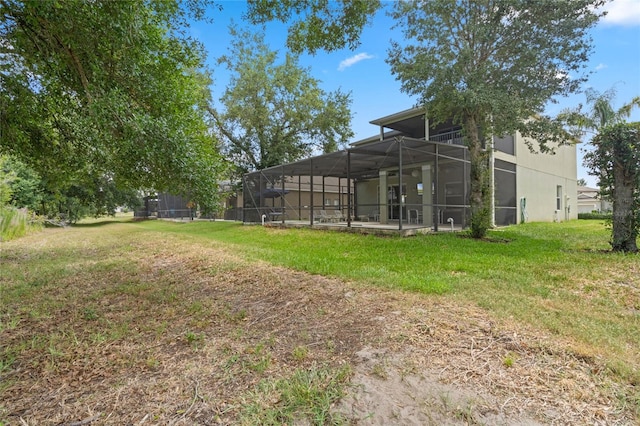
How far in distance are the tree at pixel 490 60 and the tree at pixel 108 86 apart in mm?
7105

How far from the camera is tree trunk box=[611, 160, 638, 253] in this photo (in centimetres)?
649

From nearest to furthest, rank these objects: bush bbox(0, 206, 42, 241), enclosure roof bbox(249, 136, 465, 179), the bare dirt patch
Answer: the bare dirt patch → bush bbox(0, 206, 42, 241) → enclosure roof bbox(249, 136, 465, 179)

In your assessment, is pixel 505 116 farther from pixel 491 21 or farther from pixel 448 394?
pixel 448 394

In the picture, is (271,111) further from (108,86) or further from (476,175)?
(108,86)

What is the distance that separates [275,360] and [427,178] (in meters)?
12.7

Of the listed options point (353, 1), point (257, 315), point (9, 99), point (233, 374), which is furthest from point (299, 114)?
point (233, 374)

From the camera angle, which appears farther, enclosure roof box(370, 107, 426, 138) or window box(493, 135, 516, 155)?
enclosure roof box(370, 107, 426, 138)

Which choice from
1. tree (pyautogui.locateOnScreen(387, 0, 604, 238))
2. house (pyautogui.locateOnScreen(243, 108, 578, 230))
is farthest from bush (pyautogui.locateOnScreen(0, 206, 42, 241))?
tree (pyautogui.locateOnScreen(387, 0, 604, 238))

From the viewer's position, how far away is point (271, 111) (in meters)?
17.8

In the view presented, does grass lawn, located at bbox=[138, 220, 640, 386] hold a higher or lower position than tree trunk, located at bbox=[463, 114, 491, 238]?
lower

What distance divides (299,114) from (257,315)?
51.8 feet

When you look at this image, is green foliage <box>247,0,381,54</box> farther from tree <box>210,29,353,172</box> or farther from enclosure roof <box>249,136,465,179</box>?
tree <box>210,29,353,172</box>

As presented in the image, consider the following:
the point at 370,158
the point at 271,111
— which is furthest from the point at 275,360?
the point at 271,111

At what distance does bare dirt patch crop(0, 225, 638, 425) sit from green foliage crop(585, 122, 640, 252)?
6.00m
